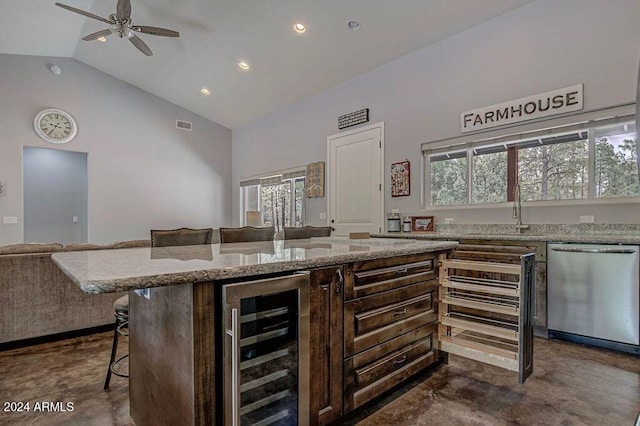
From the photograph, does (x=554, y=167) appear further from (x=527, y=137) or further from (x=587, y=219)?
(x=587, y=219)

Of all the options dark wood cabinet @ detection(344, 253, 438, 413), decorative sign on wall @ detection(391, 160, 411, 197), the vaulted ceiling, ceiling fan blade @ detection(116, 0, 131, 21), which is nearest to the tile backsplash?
decorative sign on wall @ detection(391, 160, 411, 197)

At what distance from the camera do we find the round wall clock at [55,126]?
5738mm

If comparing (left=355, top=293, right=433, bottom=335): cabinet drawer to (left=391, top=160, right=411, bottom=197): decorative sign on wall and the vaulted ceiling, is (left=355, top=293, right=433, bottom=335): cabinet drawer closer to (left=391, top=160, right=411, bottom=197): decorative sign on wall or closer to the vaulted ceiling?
(left=391, top=160, right=411, bottom=197): decorative sign on wall

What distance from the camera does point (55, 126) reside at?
588cm

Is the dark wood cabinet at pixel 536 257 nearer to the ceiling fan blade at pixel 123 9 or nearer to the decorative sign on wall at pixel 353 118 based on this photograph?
the decorative sign on wall at pixel 353 118

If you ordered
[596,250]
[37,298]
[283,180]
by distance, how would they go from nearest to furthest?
[596,250], [37,298], [283,180]

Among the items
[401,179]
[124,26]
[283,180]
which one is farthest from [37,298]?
[283,180]

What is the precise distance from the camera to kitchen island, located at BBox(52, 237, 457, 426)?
1133 mm

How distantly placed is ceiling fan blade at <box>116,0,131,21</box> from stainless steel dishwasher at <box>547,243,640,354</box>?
195 inches

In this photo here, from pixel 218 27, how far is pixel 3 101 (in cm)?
396

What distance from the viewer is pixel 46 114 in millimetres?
5789

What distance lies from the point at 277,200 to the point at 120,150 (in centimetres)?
320

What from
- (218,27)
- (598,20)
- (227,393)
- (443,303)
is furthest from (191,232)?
(598,20)

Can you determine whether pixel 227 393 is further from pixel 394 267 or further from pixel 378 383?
pixel 394 267
